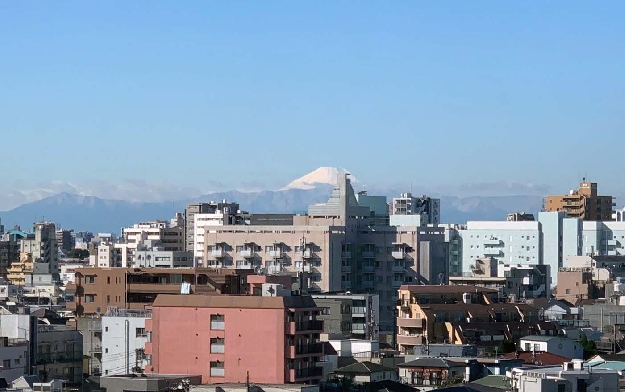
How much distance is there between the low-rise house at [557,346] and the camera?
2370 inches

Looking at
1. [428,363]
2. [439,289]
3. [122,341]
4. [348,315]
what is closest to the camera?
[428,363]

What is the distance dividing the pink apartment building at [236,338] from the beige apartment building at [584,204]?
114 m

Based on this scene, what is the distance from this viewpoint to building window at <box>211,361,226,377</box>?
48.1 m

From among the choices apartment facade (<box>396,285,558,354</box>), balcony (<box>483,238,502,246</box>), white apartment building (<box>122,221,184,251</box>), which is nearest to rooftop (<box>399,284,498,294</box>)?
apartment facade (<box>396,285,558,354</box>)

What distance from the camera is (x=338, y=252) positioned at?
101688mm

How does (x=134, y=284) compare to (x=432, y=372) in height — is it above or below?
above

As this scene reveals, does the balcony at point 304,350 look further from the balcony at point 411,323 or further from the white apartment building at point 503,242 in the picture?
the white apartment building at point 503,242

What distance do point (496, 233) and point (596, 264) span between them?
17814mm

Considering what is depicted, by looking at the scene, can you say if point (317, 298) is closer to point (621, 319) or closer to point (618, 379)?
point (621, 319)

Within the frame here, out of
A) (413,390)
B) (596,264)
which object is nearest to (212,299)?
(413,390)

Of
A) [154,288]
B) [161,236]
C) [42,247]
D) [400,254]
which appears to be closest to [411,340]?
[154,288]

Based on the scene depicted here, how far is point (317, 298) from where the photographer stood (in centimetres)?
7331

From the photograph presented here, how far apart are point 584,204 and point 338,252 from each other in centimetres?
6439

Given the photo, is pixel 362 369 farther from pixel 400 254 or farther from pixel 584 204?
pixel 584 204
